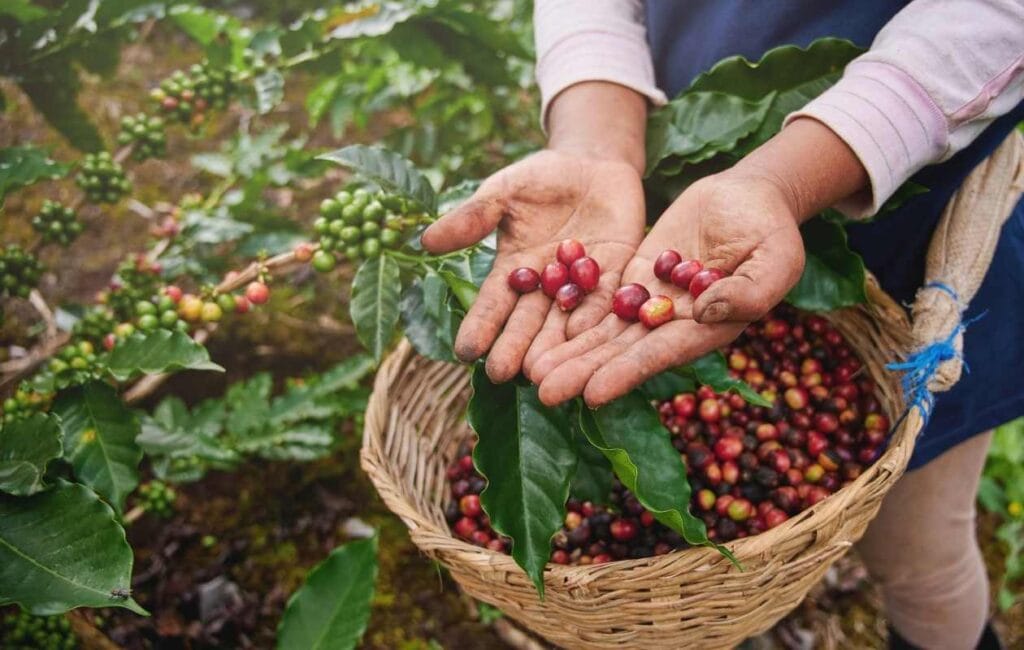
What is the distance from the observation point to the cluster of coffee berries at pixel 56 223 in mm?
2012

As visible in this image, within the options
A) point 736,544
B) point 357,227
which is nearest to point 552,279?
point 357,227

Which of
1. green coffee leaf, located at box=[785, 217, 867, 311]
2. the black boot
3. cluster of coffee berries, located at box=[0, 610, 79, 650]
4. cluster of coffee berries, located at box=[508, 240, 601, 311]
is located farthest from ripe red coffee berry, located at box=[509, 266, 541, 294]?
the black boot

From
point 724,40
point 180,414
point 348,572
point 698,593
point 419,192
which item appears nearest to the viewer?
point 698,593

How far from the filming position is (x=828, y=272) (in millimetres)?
1564

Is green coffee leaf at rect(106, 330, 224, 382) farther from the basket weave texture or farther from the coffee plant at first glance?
the basket weave texture

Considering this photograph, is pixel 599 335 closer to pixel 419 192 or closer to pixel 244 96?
pixel 419 192

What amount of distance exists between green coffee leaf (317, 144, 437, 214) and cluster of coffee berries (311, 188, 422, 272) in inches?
3.6

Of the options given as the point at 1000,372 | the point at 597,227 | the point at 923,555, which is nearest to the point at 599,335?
the point at 597,227

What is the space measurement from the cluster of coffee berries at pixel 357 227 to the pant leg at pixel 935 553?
53.7 inches

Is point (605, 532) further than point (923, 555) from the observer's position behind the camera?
No

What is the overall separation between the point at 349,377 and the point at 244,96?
919 mm

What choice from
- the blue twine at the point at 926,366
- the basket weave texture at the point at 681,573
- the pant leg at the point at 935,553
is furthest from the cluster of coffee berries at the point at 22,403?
the pant leg at the point at 935,553

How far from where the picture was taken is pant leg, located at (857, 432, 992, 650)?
69.1 inches

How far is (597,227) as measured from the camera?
5.28 ft
